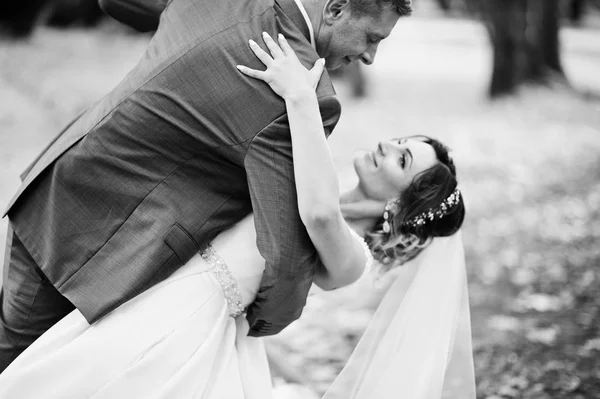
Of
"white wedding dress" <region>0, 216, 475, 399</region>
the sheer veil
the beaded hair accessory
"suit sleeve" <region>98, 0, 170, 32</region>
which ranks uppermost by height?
"suit sleeve" <region>98, 0, 170, 32</region>

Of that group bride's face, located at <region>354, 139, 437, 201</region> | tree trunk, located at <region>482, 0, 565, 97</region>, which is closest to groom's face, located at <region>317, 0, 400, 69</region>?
bride's face, located at <region>354, 139, 437, 201</region>

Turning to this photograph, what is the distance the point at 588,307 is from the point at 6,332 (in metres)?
4.55

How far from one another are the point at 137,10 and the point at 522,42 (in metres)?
11.6

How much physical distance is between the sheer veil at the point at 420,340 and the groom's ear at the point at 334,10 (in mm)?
1459

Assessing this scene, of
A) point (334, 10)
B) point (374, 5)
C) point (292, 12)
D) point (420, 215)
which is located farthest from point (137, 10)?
point (420, 215)

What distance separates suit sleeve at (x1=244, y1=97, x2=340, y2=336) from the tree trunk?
1130 centimetres

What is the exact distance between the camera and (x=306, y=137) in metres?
2.04

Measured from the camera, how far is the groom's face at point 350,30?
2.26 meters

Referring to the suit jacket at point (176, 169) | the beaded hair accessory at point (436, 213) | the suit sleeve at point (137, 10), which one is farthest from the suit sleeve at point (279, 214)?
the beaded hair accessory at point (436, 213)

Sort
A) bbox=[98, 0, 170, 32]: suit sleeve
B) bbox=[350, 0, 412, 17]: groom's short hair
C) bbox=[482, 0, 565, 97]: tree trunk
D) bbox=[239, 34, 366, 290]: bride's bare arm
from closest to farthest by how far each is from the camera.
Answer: bbox=[239, 34, 366, 290]: bride's bare arm, bbox=[350, 0, 412, 17]: groom's short hair, bbox=[98, 0, 170, 32]: suit sleeve, bbox=[482, 0, 565, 97]: tree trunk

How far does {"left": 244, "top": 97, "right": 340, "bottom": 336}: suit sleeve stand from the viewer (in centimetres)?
207

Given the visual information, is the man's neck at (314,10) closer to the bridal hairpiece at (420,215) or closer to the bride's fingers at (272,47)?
the bride's fingers at (272,47)

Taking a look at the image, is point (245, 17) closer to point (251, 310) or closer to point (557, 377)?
point (251, 310)

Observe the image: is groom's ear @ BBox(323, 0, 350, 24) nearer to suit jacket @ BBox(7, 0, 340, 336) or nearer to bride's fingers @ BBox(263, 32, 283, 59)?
suit jacket @ BBox(7, 0, 340, 336)
